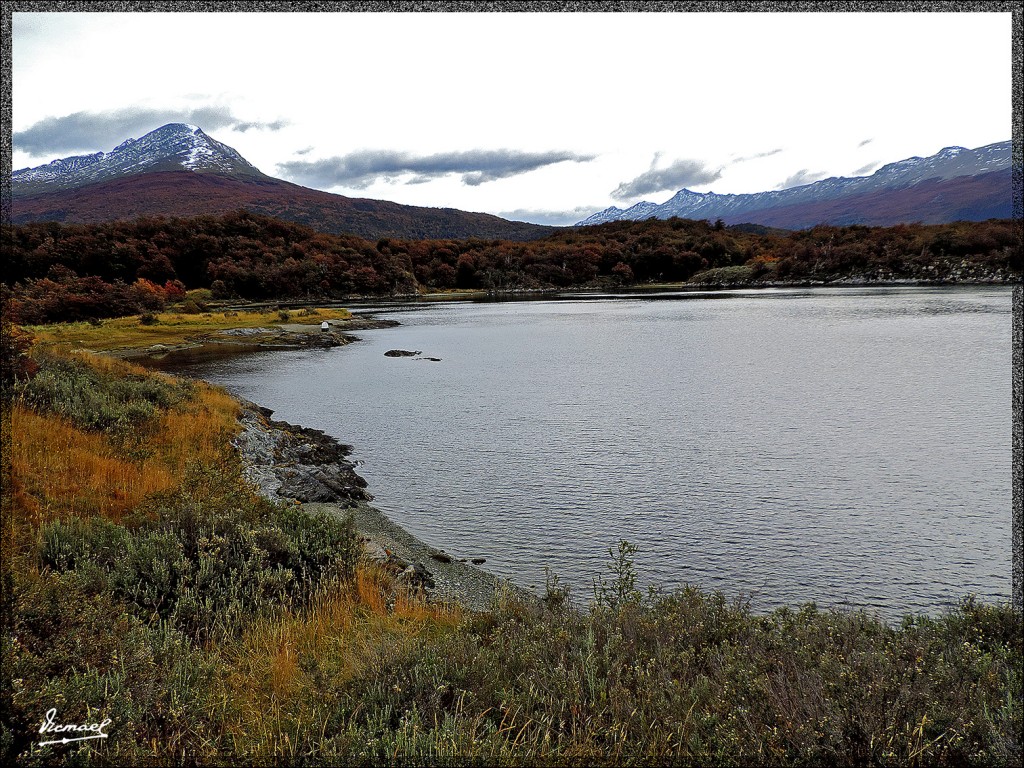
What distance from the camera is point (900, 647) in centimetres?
635

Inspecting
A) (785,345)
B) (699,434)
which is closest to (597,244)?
(785,345)

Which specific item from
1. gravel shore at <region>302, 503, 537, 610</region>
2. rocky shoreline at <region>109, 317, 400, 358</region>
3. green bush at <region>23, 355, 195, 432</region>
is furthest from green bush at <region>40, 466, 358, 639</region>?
rocky shoreline at <region>109, 317, 400, 358</region>

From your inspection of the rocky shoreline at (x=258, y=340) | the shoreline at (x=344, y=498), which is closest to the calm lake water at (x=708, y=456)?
the shoreline at (x=344, y=498)

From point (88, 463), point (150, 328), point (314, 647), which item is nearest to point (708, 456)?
point (314, 647)

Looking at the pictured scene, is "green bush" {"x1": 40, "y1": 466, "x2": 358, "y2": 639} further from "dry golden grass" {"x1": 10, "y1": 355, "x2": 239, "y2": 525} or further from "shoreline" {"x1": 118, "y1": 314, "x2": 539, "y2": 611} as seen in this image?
"shoreline" {"x1": 118, "y1": 314, "x2": 539, "y2": 611}

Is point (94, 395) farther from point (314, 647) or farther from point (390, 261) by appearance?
point (390, 261)

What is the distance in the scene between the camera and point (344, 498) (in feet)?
50.5

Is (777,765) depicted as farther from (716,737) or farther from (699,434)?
(699,434)

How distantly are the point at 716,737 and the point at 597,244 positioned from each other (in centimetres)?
17971

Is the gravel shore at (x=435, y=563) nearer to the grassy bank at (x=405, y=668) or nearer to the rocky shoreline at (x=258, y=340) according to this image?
the grassy bank at (x=405, y=668)

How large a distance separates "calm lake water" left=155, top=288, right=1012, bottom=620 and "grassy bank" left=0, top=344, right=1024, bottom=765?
382 centimetres

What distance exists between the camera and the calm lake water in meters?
11.9

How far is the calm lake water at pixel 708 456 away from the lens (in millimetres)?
11891

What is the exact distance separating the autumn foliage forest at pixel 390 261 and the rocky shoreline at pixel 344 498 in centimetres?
5429
